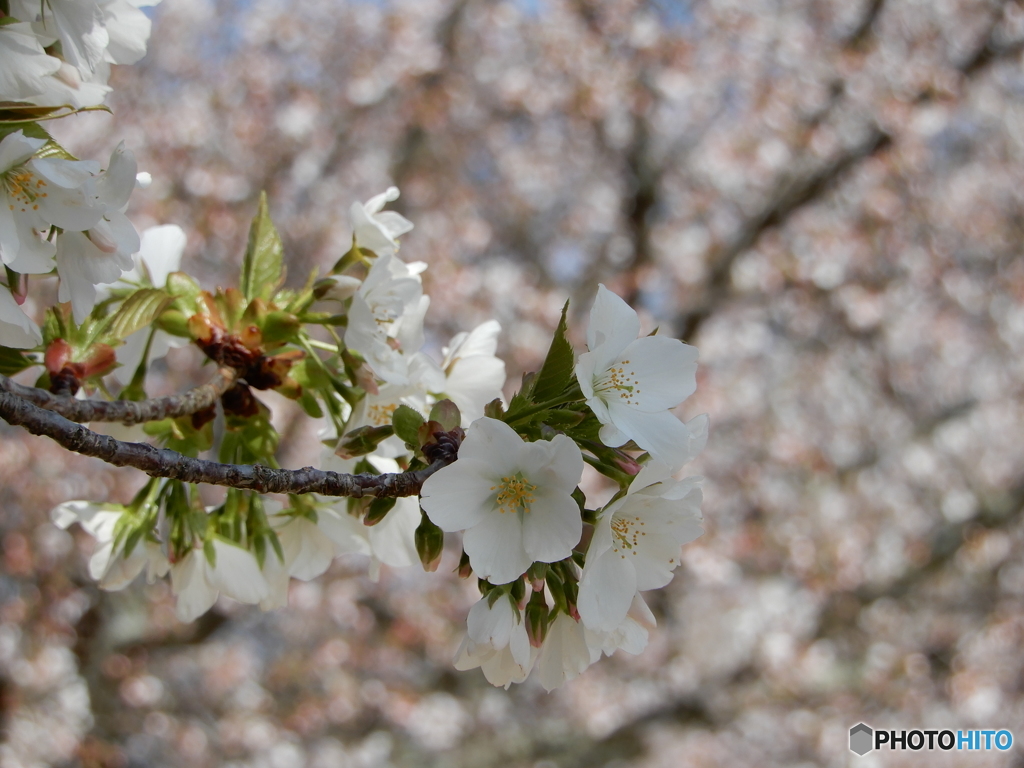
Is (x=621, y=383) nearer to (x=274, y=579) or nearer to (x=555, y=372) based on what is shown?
(x=555, y=372)

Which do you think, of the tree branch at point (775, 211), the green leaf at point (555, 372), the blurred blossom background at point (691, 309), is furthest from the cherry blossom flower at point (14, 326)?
the tree branch at point (775, 211)

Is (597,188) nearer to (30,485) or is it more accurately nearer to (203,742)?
(30,485)

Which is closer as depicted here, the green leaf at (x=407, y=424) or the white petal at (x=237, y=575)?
the green leaf at (x=407, y=424)

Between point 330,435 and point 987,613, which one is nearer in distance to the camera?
point 330,435

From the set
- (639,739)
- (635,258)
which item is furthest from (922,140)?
(639,739)

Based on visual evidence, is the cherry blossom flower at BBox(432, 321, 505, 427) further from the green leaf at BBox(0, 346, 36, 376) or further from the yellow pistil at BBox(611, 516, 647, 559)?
the green leaf at BBox(0, 346, 36, 376)

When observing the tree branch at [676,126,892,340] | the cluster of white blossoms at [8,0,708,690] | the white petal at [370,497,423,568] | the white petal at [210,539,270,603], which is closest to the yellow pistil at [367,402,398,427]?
the cluster of white blossoms at [8,0,708,690]

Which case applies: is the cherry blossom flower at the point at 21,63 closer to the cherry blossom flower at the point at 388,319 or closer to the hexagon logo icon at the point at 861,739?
the cherry blossom flower at the point at 388,319
